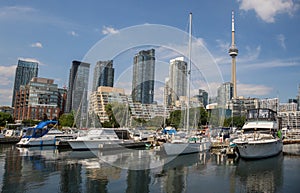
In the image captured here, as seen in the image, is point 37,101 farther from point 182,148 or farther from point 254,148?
point 254,148

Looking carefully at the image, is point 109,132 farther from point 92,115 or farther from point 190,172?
point 190,172

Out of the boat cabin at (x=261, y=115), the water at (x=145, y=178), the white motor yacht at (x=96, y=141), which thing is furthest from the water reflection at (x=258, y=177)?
the white motor yacht at (x=96, y=141)

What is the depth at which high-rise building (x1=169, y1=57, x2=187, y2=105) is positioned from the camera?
2894 centimetres

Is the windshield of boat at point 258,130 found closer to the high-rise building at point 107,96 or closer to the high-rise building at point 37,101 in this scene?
the high-rise building at point 107,96

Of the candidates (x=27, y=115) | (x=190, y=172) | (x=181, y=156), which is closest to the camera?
(x=190, y=172)

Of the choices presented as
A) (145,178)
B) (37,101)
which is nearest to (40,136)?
(145,178)

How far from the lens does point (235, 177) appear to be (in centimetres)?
2098

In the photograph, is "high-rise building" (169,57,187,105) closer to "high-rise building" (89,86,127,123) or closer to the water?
"high-rise building" (89,86,127,123)

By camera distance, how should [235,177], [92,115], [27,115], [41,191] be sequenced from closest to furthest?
[41,191]
[235,177]
[92,115]
[27,115]

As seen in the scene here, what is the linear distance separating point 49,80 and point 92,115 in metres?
85.7

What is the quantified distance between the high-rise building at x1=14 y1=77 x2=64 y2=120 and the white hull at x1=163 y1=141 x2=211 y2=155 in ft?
297

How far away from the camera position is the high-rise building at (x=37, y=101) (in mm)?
110275

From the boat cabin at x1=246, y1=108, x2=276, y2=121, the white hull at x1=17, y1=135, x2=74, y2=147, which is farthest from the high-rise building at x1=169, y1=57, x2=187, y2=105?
the white hull at x1=17, y1=135, x2=74, y2=147

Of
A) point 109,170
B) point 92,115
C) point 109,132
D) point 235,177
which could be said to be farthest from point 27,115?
point 235,177
